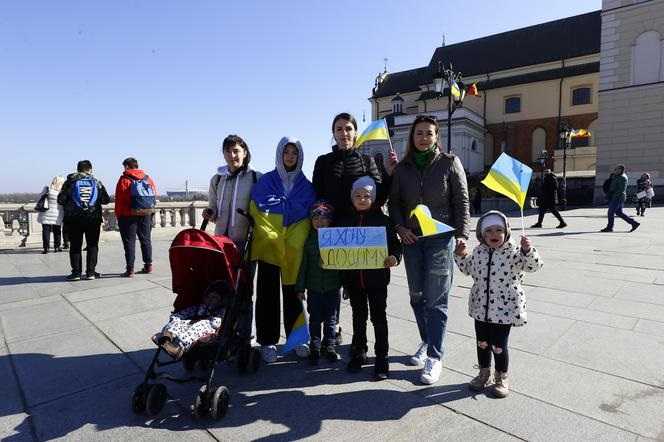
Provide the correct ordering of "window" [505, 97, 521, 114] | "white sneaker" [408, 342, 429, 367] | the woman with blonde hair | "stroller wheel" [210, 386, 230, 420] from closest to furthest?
1. "stroller wheel" [210, 386, 230, 420]
2. "white sneaker" [408, 342, 429, 367]
3. the woman with blonde hair
4. "window" [505, 97, 521, 114]

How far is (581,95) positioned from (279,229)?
50530 mm

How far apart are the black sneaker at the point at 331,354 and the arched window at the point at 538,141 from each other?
48749mm

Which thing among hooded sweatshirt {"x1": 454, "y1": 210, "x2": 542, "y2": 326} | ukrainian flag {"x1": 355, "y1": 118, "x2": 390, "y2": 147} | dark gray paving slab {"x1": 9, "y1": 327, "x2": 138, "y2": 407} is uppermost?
ukrainian flag {"x1": 355, "y1": 118, "x2": 390, "y2": 147}

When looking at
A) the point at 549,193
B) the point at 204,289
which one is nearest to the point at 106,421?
the point at 204,289

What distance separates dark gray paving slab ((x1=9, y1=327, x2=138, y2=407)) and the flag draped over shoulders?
4.93 ft

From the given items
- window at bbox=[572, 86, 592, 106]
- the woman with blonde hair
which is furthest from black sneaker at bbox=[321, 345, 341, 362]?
window at bbox=[572, 86, 592, 106]

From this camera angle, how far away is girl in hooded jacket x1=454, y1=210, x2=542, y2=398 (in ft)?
9.32

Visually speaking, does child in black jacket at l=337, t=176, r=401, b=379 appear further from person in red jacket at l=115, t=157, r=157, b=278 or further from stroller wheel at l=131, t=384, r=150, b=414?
person in red jacket at l=115, t=157, r=157, b=278

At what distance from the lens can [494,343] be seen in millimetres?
2922

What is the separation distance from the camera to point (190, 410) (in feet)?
8.86

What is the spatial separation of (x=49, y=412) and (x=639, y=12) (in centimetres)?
3251

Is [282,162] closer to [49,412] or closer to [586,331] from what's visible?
[49,412]

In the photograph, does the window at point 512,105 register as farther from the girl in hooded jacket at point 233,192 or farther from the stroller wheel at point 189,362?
the stroller wheel at point 189,362

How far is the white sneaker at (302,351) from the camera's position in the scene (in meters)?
3.64
